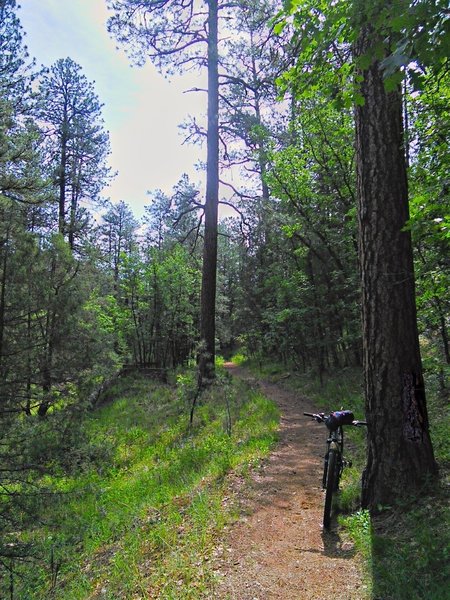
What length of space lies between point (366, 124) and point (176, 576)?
4766 mm

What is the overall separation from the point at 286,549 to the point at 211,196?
11.4m

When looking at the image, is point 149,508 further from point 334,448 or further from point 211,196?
point 211,196

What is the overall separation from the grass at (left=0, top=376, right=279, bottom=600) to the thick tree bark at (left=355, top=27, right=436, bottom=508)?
1923mm

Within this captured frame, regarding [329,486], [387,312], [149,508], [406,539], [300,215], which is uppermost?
[300,215]

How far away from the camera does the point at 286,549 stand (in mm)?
3949

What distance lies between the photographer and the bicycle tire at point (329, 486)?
14.0 feet

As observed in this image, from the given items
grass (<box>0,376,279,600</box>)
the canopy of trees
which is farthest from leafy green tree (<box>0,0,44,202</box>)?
grass (<box>0,376,279,600</box>)

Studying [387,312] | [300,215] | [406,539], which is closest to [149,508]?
[406,539]

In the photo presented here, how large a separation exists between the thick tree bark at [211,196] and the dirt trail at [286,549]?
23.7 feet

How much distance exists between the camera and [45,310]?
6961 millimetres

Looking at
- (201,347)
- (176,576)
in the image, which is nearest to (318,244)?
(201,347)

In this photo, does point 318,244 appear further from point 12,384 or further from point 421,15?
point 421,15

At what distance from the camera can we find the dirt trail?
128 inches

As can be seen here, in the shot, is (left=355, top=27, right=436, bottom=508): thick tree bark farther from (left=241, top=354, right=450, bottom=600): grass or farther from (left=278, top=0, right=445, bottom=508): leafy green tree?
(left=241, top=354, right=450, bottom=600): grass
